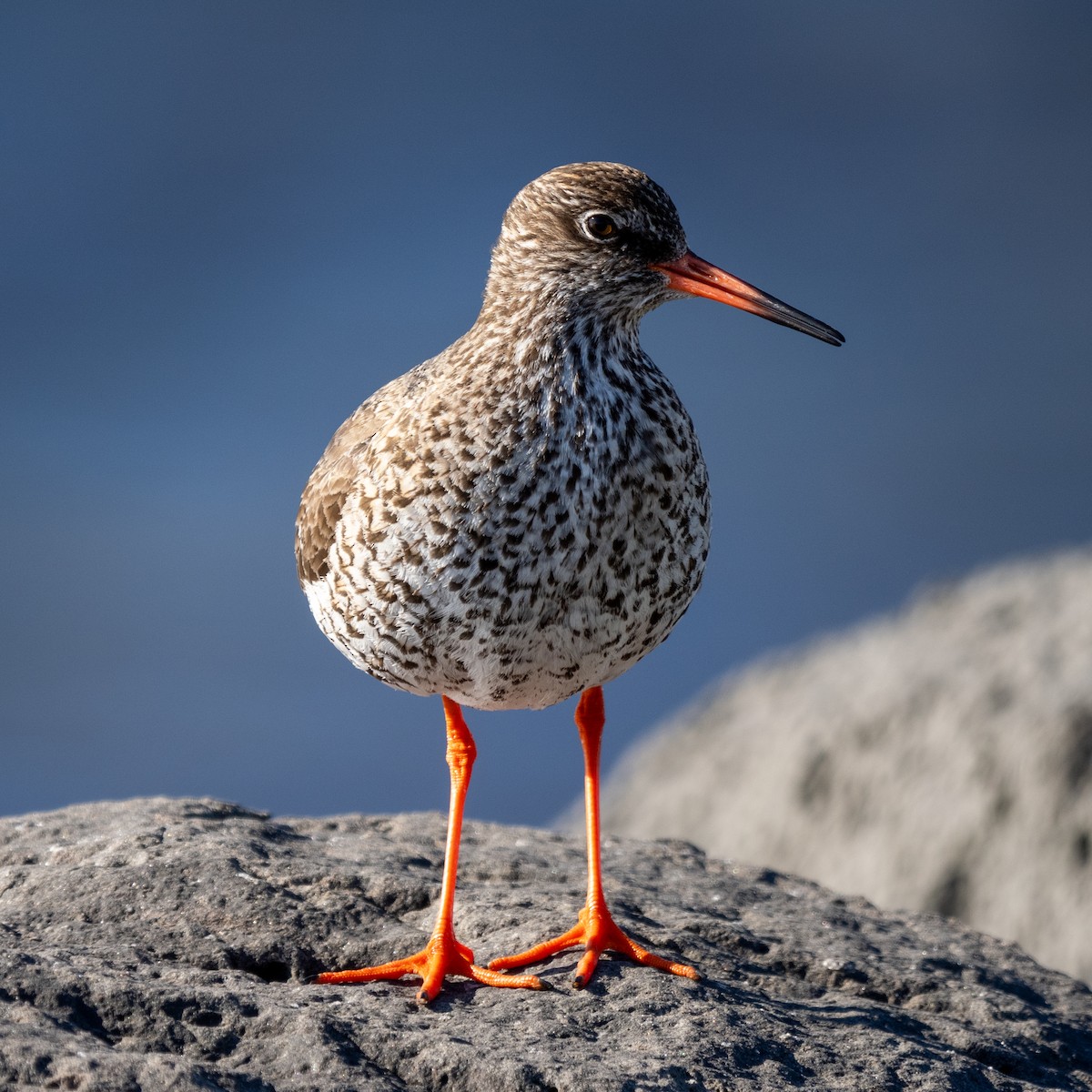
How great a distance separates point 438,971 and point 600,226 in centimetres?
344

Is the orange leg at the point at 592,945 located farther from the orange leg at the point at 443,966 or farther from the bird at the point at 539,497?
the orange leg at the point at 443,966

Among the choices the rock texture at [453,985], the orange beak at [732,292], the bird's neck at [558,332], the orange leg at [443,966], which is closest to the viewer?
the rock texture at [453,985]

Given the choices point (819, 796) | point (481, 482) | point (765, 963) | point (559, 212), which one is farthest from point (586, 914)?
point (819, 796)

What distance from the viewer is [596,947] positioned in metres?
6.57

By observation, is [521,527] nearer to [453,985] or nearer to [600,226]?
[600,226]

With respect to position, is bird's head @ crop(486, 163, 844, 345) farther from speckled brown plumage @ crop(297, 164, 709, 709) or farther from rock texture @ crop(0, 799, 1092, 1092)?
rock texture @ crop(0, 799, 1092, 1092)

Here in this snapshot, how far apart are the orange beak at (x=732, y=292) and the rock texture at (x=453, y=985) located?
10.0 ft

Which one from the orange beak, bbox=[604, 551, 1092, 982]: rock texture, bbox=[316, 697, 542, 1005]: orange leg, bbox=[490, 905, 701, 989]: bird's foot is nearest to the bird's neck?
the orange beak

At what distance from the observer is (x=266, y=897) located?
675cm

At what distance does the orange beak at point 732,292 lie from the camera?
6.76 meters

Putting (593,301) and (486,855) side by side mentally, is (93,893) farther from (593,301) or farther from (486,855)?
(593,301)

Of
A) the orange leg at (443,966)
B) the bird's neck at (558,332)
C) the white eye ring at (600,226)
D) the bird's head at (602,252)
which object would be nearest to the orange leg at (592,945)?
the orange leg at (443,966)

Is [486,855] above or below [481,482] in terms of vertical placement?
below

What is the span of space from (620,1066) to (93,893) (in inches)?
106
